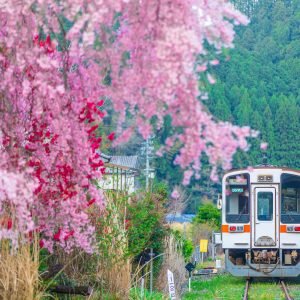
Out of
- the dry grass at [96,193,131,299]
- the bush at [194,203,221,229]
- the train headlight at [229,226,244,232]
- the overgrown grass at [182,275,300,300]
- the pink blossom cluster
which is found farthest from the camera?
the bush at [194,203,221,229]

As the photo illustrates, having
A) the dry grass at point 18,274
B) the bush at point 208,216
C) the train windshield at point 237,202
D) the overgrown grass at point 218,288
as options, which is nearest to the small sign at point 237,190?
the train windshield at point 237,202

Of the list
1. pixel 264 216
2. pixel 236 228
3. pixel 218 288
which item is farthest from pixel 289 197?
pixel 218 288

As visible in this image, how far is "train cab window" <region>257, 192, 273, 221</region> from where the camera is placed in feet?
61.0

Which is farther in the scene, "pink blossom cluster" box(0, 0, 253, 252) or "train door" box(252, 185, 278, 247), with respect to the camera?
"train door" box(252, 185, 278, 247)

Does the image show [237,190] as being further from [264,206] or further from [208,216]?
[208,216]

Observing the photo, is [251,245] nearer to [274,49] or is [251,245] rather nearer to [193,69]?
[193,69]

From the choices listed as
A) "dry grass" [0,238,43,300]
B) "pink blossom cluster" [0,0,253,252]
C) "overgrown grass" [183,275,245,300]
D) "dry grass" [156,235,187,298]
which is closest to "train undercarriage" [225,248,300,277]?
"overgrown grass" [183,275,245,300]

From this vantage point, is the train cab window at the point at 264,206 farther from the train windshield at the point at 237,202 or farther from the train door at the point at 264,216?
the train windshield at the point at 237,202

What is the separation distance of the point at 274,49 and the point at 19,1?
3980 inches

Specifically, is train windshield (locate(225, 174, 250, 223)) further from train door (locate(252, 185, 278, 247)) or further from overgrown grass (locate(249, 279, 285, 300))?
overgrown grass (locate(249, 279, 285, 300))

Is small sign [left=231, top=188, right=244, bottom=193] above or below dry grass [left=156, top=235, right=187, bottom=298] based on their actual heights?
above

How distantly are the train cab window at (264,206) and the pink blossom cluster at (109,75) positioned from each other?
12.0 metres

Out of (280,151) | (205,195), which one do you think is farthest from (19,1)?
(280,151)

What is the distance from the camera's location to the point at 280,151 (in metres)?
78.6
